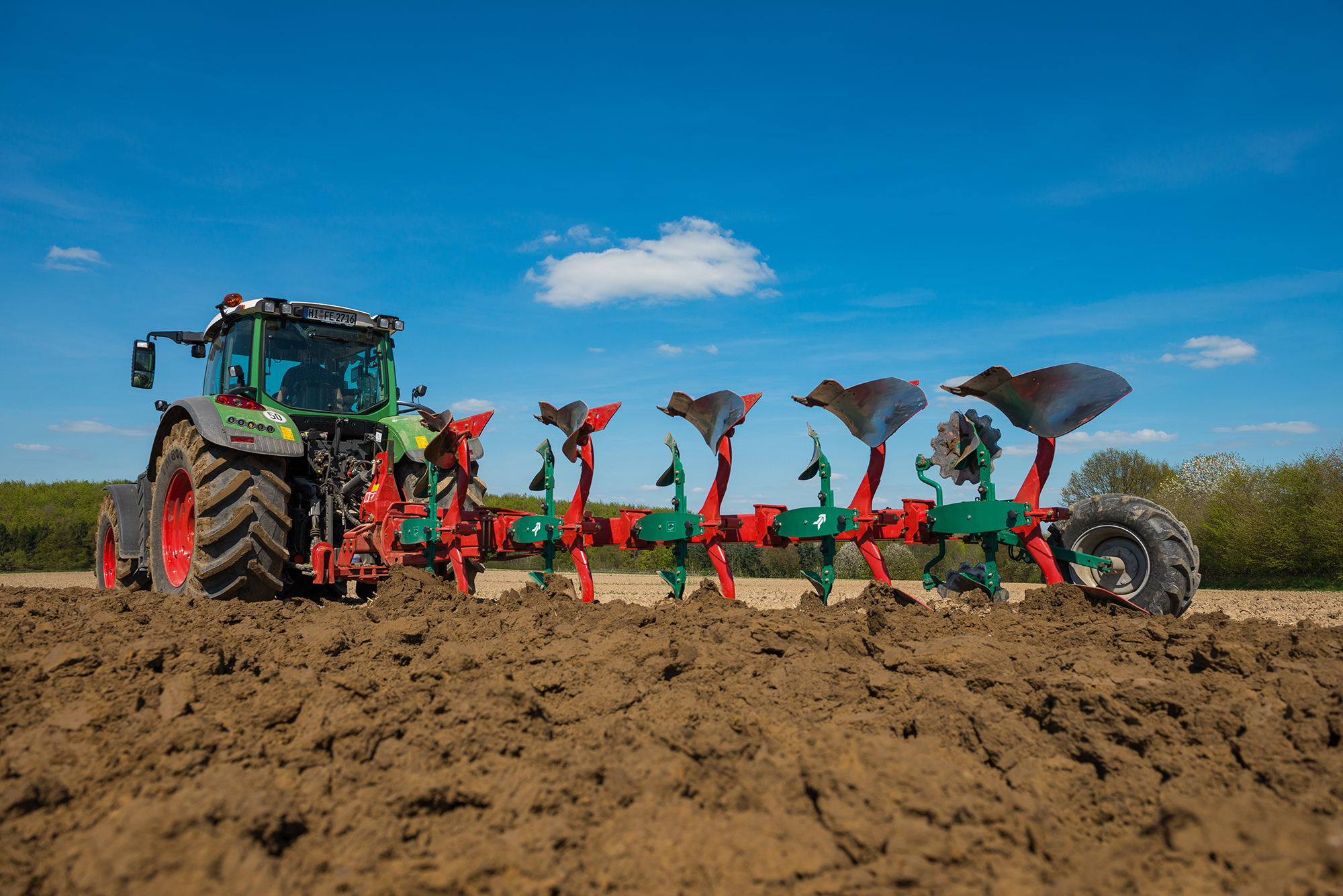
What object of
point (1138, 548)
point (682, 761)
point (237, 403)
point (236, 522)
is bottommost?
point (682, 761)

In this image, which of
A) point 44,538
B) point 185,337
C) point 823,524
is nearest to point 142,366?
point 185,337

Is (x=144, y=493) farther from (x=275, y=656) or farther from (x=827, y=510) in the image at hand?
(x=827, y=510)

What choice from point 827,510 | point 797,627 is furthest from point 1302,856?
point 827,510

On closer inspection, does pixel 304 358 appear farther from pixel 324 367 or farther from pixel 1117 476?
pixel 1117 476

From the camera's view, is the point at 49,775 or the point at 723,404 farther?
the point at 723,404

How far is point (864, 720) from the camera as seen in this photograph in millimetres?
2465

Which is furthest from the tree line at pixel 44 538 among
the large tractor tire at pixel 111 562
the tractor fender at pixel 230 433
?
the tractor fender at pixel 230 433

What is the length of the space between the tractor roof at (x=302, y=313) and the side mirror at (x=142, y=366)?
466mm

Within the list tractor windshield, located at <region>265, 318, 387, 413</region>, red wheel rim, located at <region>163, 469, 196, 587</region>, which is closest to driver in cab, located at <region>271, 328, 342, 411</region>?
tractor windshield, located at <region>265, 318, 387, 413</region>

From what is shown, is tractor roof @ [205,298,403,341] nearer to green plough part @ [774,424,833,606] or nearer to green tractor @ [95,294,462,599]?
green tractor @ [95,294,462,599]

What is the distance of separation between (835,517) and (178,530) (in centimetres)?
506

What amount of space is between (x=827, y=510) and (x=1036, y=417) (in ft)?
4.17

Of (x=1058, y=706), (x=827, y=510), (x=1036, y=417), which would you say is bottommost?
(x=1058, y=706)

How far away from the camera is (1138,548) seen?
459cm
